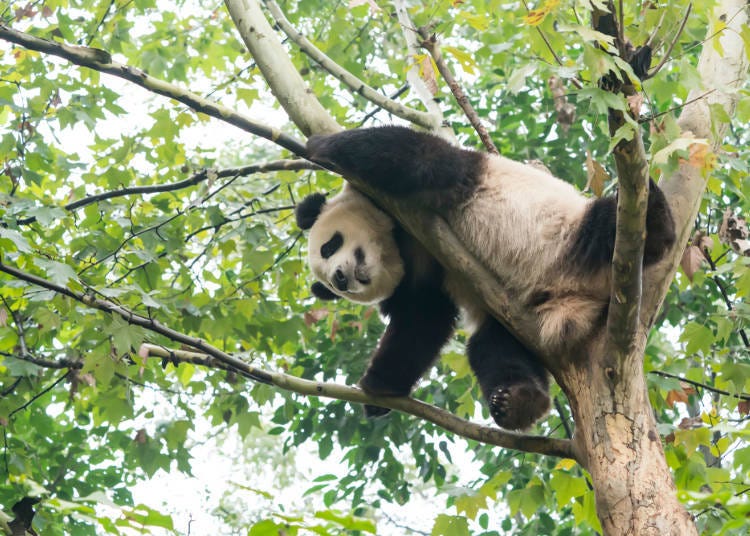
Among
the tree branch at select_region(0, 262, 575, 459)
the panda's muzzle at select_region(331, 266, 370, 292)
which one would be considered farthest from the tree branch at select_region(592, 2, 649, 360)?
the panda's muzzle at select_region(331, 266, 370, 292)

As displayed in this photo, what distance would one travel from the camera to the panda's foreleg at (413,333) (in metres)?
4.98

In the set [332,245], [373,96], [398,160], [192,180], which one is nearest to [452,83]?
[373,96]

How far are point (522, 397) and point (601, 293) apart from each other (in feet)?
2.19

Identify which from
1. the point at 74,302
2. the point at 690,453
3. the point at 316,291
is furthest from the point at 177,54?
the point at 690,453

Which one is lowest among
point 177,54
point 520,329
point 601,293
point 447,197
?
point 520,329

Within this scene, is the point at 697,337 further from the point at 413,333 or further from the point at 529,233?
the point at 413,333

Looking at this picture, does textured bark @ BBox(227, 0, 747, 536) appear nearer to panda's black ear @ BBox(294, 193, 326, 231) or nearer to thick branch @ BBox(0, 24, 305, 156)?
thick branch @ BBox(0, 24, 305, 156)

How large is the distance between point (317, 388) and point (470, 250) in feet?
4.05

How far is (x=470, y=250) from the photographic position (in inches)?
175

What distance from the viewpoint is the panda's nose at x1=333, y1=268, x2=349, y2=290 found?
5.07 m

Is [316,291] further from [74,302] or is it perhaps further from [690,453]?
[690,453]

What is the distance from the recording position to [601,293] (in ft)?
13.2

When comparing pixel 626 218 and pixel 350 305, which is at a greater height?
pixel 350 305

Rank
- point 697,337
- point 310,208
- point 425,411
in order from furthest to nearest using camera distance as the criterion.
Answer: point 310,208, point 697,337, point 425,411
